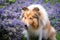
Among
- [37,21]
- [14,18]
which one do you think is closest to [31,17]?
[37,21]

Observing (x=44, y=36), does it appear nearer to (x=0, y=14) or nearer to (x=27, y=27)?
(x=27, y=27)

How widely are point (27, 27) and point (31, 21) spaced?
113 mm

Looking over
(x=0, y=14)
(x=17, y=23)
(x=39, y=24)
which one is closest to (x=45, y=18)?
(x=39, y=24)

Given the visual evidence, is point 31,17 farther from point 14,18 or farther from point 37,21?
point 14,18

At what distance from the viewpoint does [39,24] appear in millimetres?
3752

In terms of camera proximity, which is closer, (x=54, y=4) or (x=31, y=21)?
(x=31, y=21)

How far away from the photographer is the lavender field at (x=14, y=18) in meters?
3.86

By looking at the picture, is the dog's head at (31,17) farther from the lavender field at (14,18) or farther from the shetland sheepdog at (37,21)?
the lavender field at (14,18)

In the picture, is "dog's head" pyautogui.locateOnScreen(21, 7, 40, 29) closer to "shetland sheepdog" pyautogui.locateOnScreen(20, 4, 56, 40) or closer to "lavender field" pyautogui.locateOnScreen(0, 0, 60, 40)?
"shetland sheepdog" pyautogui.locateOnScreen(20, 4, 56, 40)

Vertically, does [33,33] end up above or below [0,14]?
below

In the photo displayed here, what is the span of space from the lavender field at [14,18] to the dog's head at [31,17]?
0.48ft

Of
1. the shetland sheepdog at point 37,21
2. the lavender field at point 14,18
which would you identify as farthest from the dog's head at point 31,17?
the lavender field at point 14,18

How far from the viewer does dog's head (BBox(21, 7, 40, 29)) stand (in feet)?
12.1

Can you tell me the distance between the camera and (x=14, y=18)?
3875 millimetres
